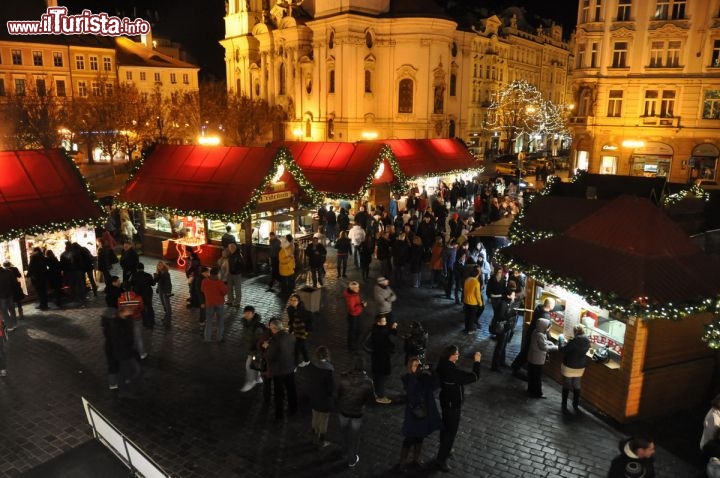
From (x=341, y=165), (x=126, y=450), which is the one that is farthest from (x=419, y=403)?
(x=341, y=165)

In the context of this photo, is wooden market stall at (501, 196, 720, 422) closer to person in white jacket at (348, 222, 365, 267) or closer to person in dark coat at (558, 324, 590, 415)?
person in dark coat at (558, 324, 590, 415)

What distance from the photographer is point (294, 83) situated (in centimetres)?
5816

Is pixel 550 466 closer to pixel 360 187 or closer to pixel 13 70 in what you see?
pixel 360 187

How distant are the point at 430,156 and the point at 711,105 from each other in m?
22.3

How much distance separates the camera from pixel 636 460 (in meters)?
6.07

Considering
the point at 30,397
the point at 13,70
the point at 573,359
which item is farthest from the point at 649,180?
the point at 13,70

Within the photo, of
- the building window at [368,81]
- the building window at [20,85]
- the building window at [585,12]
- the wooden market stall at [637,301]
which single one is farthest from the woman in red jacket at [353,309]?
the building window at [20,85]

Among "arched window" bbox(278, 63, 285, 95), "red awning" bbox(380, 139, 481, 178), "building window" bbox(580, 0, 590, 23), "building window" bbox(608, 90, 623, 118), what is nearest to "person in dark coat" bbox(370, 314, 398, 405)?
"red awning" bbox(380, 139, 481, 178)

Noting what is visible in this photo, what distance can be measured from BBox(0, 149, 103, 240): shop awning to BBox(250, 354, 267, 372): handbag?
8.44 metres

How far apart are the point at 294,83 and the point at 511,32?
3317 centimetres

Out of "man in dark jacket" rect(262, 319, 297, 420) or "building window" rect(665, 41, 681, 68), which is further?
"building window" rect(665, 41, 681, 68)

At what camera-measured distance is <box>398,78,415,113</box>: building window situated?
52.5 metres

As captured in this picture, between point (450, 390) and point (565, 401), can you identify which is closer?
point (450, 390)

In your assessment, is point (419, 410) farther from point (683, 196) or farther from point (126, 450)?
point (683, 196)
